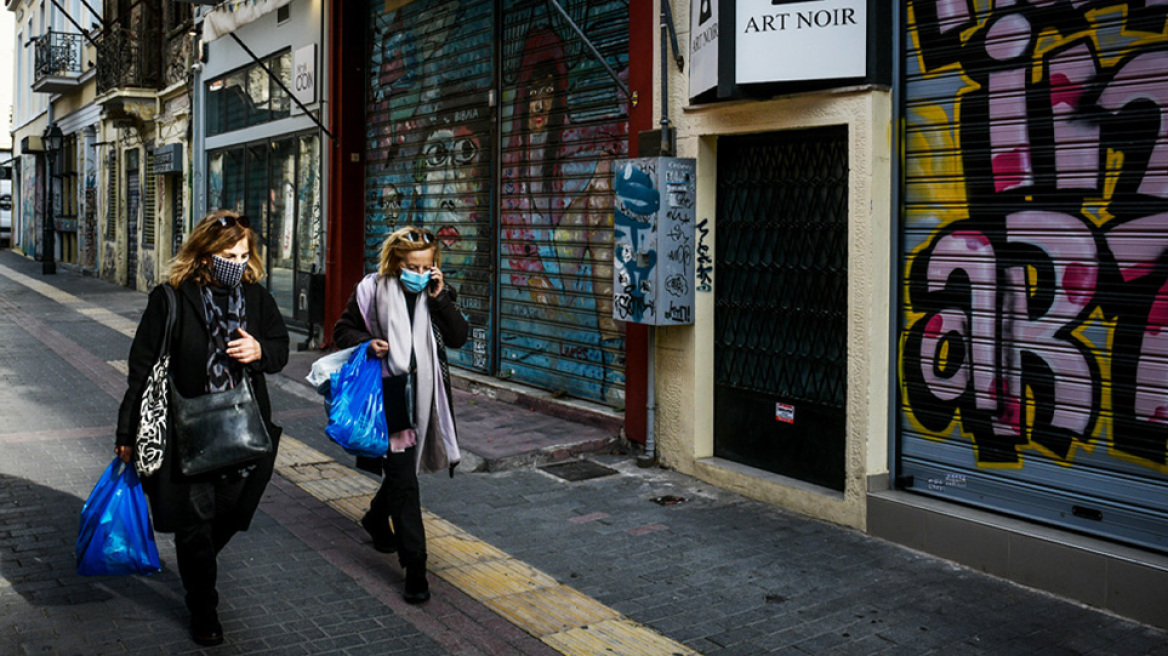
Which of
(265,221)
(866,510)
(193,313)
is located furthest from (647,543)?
(265,221)

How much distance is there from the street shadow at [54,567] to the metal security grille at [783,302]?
3805 mm

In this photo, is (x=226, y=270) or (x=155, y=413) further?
(x=226, y=270)

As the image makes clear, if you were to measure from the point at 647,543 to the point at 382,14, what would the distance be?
9.12 meters

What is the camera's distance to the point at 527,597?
17.4 ft

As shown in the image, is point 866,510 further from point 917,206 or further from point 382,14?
point 382,14

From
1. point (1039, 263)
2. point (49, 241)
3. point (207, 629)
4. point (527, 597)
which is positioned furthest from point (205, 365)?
point (49, 241)

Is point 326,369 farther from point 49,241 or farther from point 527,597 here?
point 49,241

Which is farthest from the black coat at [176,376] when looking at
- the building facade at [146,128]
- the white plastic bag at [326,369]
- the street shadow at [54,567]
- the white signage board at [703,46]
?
the building facade at [146,128]

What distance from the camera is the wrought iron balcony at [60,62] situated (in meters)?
29.2

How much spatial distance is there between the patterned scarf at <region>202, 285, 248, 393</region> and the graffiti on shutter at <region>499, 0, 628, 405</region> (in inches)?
183

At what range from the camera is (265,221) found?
55.1 ft

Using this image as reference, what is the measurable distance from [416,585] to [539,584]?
26.4 inches

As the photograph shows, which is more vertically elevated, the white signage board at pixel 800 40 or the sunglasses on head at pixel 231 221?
the white signage board at pixel 800 40

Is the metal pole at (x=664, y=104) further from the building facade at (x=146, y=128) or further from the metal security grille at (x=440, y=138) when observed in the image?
the building facade at (x=146, y=128)
